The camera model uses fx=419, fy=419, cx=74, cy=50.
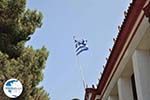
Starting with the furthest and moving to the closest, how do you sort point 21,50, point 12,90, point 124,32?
point 21,50, point 12,90, point 124,32

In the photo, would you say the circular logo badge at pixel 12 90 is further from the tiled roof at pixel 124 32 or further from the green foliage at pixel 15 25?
the green foliage at pixel 15 25

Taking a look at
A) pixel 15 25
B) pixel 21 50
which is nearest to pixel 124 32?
pixel 21 50

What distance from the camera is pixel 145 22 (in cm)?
949

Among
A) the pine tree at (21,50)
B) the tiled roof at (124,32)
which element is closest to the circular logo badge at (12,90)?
the tiled roof at (124,32)

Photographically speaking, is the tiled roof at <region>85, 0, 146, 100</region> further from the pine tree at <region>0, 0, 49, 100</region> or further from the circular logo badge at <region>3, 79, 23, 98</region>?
the pine tree at <region>0, 0, 49, 100</region>

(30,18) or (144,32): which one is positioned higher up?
(30,18)

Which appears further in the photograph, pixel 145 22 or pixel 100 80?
pixel 100 80

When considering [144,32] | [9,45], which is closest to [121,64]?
[144,32]

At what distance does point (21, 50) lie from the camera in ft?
70.5

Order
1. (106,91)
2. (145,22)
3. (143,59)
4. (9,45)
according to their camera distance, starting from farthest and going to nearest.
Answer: (9,45), (106,91), (143,59), (145,22)

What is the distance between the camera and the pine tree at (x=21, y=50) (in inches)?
791

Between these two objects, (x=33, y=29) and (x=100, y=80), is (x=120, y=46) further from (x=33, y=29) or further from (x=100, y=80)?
(x=33, y=29)

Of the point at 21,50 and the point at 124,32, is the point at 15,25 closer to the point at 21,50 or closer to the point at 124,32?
the point at 21,50

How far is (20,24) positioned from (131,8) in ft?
41.8
